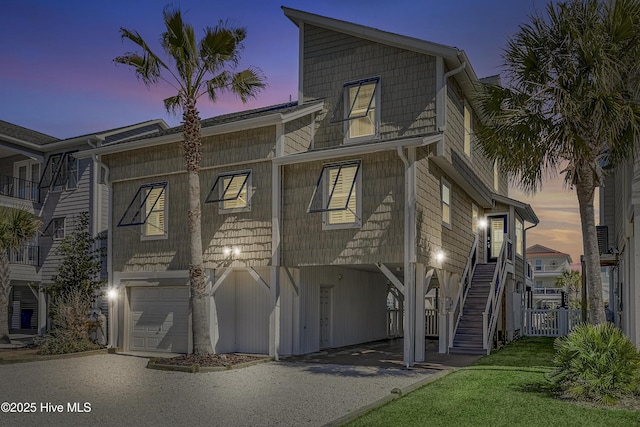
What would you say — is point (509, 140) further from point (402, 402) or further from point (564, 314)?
point (564, 314)

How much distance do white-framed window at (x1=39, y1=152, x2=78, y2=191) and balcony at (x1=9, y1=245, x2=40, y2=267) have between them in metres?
2.78

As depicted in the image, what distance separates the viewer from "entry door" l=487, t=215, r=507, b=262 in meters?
25.7

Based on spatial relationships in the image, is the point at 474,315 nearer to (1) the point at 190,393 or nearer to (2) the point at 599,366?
(2) the point at 599,366

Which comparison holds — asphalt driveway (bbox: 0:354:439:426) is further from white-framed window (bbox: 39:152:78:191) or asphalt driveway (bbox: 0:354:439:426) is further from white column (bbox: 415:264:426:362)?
white-framed window (bbox: 39:152:78:191)

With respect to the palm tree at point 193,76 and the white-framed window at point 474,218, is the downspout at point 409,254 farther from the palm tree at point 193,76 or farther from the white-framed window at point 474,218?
the white-framed window at point 474,218

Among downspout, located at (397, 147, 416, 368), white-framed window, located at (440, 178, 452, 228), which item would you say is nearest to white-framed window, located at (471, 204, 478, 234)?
white-framed window, located at (440, 178, 452, 228)

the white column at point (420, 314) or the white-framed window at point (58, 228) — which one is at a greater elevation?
the white-framed window at point (58, 228)

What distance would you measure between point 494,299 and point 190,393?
11.3 m

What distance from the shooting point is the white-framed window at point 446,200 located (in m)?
17.9

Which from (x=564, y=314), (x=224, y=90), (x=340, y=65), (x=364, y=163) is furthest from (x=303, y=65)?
(x=564, y=314)

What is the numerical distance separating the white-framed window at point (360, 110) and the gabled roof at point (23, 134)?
15.9m

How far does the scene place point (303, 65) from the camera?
18703mm

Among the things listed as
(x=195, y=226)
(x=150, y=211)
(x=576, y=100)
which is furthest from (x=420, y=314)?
(x=150, y=211)

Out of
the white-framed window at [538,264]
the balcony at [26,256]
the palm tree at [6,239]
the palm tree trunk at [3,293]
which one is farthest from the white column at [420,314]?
the white-framed window at [538,264]
